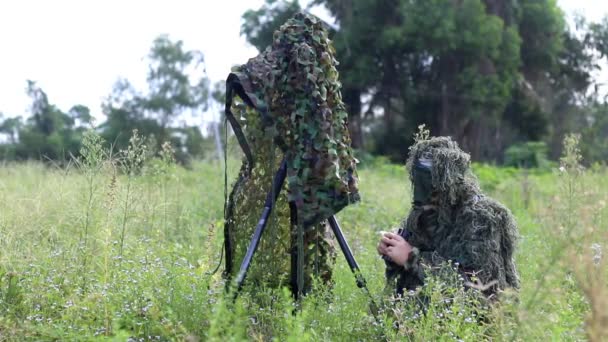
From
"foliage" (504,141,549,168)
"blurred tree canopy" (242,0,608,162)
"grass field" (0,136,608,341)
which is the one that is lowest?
"grass field" (0,136,608,341)

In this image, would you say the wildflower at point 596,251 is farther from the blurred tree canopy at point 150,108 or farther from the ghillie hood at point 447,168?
the blurred tree canopy at point 150,108

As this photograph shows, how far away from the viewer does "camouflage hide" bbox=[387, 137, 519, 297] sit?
349 centimetres

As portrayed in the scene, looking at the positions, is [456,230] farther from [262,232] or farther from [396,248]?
[262,232]

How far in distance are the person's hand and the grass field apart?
25 cm

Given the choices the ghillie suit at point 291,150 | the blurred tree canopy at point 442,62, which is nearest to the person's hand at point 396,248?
the ghillie suit at point 291,150

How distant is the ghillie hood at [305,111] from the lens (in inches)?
125

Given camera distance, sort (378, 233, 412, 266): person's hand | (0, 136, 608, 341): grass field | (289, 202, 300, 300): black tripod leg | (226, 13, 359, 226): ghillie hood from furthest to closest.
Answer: (378, 233, 412, 266): person's hand < (289, 202, 300, 300): black tripod leg < (226, 13, 359, 226): ghillie hood < (0, 136, 608, 341): grass field

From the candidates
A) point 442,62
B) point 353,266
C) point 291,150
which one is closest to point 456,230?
point 353,266

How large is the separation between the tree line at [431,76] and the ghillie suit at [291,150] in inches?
658

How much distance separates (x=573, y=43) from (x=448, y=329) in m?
29.3

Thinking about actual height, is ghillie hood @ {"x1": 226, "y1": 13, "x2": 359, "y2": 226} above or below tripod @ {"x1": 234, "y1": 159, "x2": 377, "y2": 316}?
above

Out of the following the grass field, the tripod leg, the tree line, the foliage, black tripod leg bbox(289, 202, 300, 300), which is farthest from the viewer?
the foliage

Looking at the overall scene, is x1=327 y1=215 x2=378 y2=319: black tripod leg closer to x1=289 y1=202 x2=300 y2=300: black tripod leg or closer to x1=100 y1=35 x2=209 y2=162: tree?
x1=289 y1=202 x2=300 y2=300: black tripod leg

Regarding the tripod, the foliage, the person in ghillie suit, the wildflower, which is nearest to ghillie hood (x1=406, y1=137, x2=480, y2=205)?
the person in ghillie suit
